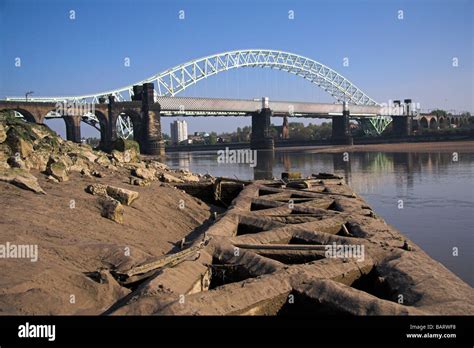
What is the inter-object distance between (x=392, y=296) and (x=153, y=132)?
7460 centimetres

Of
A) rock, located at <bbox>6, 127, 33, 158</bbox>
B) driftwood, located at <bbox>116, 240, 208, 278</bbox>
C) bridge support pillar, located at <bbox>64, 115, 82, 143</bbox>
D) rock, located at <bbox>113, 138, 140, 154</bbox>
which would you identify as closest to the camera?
driftwood, located at <bbox>116, 240, 208, 278</bbox>

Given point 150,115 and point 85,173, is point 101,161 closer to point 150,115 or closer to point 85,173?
point 85,173

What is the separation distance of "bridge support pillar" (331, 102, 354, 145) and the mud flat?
10409 cm

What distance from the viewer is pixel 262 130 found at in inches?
3821

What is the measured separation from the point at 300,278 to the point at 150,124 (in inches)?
2953

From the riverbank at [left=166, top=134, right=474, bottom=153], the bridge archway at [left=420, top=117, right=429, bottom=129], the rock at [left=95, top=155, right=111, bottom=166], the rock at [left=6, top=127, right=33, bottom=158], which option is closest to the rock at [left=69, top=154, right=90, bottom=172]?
the rock at [left=6, top=127, right=33, bottom=158]

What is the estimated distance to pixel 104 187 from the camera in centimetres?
814

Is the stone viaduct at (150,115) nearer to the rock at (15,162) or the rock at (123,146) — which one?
the rock at (123,146)

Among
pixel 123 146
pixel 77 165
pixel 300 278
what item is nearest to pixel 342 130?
pixel 123 146

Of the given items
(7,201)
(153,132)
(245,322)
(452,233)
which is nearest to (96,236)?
(7,201)

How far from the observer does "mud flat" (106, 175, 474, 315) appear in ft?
11.5

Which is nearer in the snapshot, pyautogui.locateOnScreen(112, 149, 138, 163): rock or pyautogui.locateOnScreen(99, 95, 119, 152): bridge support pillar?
pyautogui.locateOnScreen(112, 149, 138, 163): rock

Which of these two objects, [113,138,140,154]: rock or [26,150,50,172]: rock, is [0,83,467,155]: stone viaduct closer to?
[113,138,140,154]: rock

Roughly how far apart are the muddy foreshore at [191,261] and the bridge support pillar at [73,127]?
65079 mm
